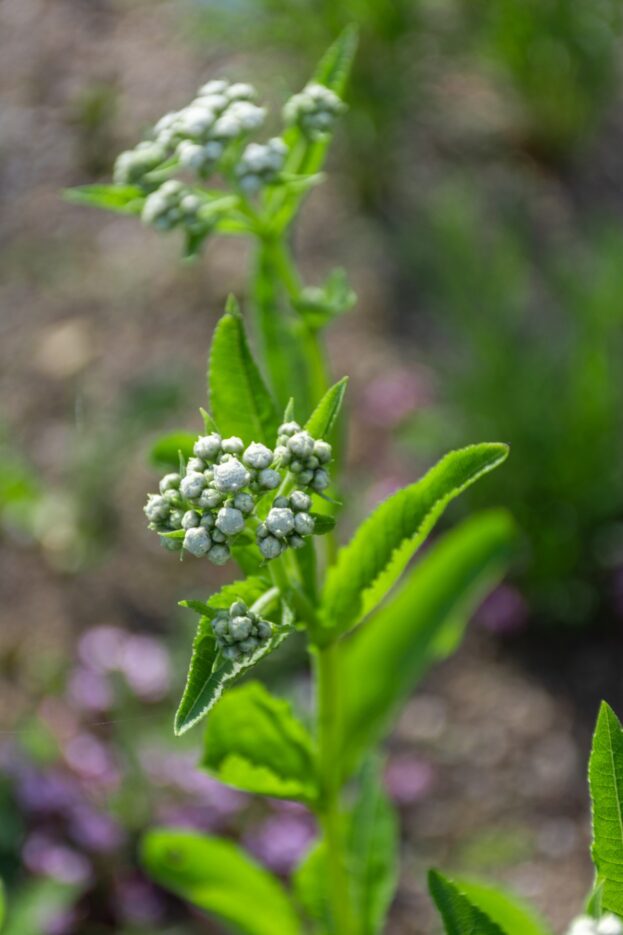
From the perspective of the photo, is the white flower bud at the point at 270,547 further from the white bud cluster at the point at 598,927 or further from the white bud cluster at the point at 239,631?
the white bud cluster at the point at 598,927

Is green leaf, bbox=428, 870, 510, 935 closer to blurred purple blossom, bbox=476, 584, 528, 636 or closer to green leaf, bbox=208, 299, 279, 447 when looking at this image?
green leaf, bbox=208, 299, 279, 447

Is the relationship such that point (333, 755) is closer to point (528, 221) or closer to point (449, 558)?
point (449, 558)

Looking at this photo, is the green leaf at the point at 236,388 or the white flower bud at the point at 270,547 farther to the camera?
the green leaf at the point at 236,388

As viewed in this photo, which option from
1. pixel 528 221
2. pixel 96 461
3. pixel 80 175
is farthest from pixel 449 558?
pixel 80 175

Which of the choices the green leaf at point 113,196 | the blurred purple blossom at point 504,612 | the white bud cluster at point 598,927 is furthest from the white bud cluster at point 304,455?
the blurred purple blossom at point 504,612

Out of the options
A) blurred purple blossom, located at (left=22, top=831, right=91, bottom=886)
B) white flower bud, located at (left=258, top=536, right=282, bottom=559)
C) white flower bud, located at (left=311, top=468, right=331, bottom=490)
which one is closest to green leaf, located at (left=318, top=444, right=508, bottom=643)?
white flower bud, located at (left=311, top=468, right=331, bottom=490)

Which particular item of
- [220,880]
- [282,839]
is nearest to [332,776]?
[220,880]
